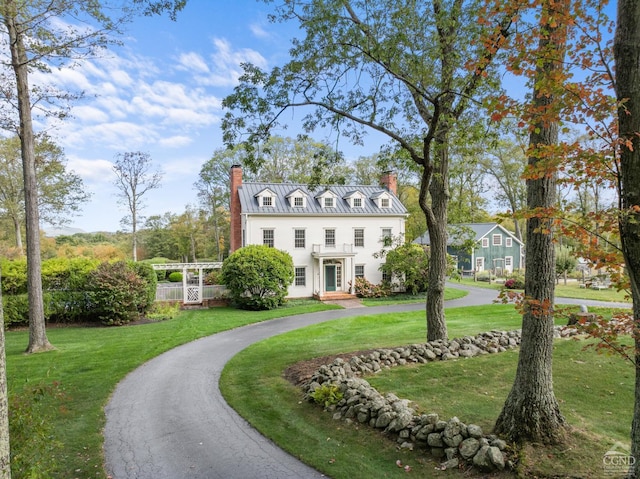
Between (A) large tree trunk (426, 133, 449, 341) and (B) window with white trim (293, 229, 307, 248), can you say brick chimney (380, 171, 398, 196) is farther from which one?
(A) large tree trunk (426, 133, 449, 341)

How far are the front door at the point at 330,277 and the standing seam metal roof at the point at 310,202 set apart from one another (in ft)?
11.7

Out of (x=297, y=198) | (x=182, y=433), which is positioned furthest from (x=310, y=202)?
(x=182, y=433)

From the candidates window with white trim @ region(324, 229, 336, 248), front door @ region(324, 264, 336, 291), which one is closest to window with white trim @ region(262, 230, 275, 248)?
window with white trim @ region(324, 229, 336, 248)

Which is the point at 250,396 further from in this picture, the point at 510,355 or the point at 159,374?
the point at 510,355

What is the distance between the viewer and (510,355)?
8758 mm

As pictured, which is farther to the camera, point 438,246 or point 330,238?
point 330,238

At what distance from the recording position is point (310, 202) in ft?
82.1

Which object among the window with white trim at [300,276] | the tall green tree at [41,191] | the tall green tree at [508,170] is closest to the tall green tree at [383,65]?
the window with white trim at [300,276]

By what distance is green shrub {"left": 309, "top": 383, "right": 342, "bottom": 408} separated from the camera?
6.50 m

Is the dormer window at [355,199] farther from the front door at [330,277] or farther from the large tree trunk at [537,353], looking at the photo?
Result: the large tree trunk at [537,353]

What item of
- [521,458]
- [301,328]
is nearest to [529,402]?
[521,458]

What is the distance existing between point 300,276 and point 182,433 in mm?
18168

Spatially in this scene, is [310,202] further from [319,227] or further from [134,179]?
[134,179]

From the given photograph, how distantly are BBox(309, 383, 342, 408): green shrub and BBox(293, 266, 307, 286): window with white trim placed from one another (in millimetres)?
17213
